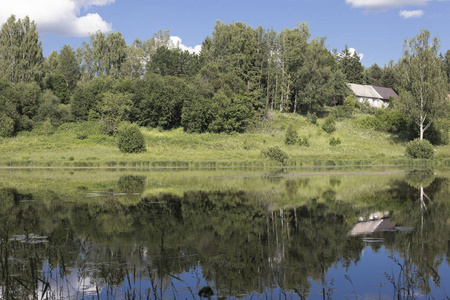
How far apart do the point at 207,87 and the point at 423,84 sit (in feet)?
103

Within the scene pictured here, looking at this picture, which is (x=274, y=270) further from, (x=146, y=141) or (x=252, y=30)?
(x=252, y=30)

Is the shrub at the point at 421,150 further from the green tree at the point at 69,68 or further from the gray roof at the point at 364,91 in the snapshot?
the green tree at the point at 69,68

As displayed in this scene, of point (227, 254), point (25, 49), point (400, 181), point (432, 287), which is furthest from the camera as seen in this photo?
point (25, 49)

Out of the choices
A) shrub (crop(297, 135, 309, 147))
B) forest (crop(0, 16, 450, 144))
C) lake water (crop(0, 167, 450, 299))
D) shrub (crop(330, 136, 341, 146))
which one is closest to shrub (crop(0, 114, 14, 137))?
forest (crop(0, 16, 450, 144))

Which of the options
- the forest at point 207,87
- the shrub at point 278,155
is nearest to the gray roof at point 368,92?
the forest at point 207,87

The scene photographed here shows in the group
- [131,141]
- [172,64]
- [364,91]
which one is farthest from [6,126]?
[364,91]

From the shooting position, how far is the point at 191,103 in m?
64.4

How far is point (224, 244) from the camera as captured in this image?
1209cm

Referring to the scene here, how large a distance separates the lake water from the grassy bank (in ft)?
75.4

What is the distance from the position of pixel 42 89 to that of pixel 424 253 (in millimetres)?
78364

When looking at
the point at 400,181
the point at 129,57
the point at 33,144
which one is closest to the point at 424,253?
the point at 400,181

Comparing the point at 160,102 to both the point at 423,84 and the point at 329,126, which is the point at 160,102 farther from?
the point at 423,84

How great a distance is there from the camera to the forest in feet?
201

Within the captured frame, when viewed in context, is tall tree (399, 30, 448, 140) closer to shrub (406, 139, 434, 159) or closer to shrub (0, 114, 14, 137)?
shrub (406, 139, 434, 159)
